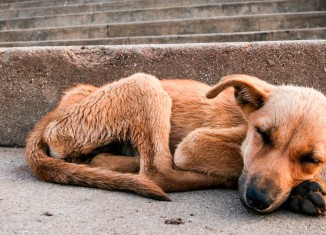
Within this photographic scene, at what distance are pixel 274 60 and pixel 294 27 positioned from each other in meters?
3.37

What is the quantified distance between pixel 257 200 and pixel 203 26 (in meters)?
6.20

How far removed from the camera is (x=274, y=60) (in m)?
5.70

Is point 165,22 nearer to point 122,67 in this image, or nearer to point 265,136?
point 122,67

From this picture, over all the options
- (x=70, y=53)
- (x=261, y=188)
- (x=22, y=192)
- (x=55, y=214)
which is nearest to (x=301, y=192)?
(x=261, y=188)

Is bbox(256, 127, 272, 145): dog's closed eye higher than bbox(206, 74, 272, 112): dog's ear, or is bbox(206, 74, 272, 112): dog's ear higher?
bbox(206, 74, 272, 112): dog's ear

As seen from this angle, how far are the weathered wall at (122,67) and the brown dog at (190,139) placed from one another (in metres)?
0.70

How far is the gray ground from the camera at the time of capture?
10.9 ft

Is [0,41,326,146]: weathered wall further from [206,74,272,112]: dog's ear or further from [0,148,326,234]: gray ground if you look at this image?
[0,148,326,234]: gray ground

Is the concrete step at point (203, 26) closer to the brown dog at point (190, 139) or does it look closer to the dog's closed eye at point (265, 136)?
the brown dog at point (190, 139)

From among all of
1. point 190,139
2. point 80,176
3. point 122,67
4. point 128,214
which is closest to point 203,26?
point 122,67

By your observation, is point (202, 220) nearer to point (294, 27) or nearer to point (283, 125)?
point (283, 125)

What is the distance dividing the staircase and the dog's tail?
4.05m

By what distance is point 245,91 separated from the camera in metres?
4.31

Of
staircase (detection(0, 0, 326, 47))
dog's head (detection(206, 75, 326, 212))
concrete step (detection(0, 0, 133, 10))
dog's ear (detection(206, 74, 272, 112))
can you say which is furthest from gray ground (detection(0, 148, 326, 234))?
concrete step (detection(0, 0, 133, 10))
